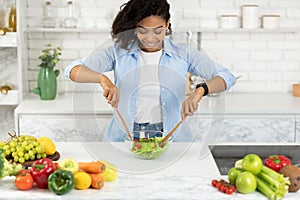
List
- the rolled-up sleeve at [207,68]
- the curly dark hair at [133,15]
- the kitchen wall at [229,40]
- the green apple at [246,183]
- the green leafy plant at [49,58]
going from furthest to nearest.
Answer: the kitchen wall at [229,40]
the green leafy plant at [49,58]
the rolled-up sleeve at [207,68]
the curly dark hair at [133,15]
the green apple at [246,183]

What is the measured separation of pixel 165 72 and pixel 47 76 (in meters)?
1.72

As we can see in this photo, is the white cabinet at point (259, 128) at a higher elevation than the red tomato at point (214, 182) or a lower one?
lower

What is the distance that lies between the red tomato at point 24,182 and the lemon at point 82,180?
159 mm

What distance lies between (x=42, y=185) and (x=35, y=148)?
344mm

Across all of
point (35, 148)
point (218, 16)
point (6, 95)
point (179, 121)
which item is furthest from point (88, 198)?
point (218, 16)

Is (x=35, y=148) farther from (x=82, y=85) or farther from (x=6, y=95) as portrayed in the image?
(x=6, y=95)

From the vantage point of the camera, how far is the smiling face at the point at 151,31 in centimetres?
232

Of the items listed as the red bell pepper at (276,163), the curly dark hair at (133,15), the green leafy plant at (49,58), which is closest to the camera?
the red bell pepper at (276,163)

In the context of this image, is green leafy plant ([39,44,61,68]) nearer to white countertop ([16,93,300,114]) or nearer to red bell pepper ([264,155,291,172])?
white countertop ([16,93,300,114])

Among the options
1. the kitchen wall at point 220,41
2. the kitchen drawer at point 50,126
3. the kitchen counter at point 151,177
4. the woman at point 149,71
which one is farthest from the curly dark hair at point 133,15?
the kitchen wall at point 220,41

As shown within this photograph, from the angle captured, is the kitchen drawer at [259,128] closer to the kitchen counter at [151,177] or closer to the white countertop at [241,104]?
the white countertop at [241,104]

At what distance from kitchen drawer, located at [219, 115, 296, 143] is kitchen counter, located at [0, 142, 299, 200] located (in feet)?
3.82

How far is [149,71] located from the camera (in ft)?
8.11

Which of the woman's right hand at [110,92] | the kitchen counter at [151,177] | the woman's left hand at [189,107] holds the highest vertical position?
the woman's right hand at [110,92]
